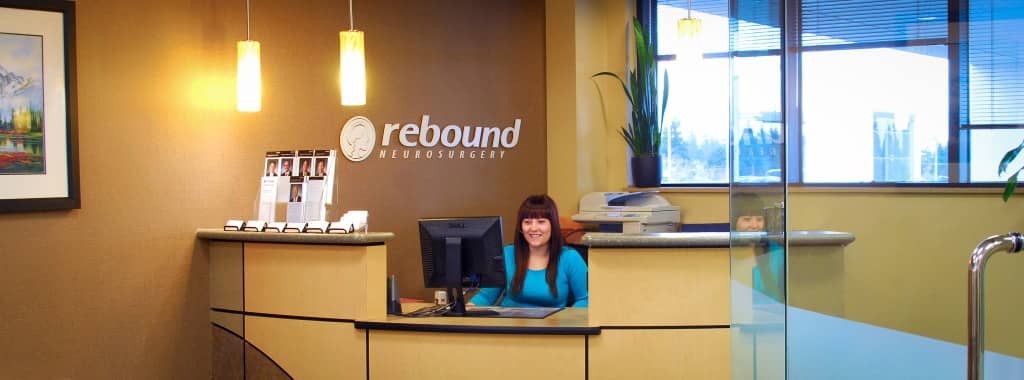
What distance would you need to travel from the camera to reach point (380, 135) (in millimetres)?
5457

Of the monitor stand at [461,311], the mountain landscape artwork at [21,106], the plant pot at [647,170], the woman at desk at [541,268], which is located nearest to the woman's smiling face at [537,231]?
the woman at desk at [541,268]

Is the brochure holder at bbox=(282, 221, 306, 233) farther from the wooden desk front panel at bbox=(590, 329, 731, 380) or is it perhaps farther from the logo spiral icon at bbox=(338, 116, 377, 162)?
the wooden desk front panel at bbox=(590, 329, 731, 380)

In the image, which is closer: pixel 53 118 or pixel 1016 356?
pixel 1016 356

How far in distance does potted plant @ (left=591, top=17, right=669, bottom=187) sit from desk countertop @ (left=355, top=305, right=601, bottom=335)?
7.02ft

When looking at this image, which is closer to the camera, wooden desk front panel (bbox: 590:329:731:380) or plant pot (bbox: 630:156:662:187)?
wooden desk front panel (bbox: 590:329:731:380)

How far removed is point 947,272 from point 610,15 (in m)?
5.31

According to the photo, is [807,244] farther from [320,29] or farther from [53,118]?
[320,29]

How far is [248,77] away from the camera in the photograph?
453cm

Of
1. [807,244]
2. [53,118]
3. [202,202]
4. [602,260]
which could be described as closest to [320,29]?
[202,202]

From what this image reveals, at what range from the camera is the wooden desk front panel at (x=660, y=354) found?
357 cm

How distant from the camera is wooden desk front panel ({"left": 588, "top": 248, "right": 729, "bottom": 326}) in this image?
11.7 feet

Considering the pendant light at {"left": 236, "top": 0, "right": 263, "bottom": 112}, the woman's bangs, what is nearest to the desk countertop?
the woman's bangs

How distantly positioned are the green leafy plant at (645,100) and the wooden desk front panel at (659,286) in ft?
8.03

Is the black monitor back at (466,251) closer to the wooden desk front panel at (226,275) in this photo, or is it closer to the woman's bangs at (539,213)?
the woman's bangs at (539,213)
